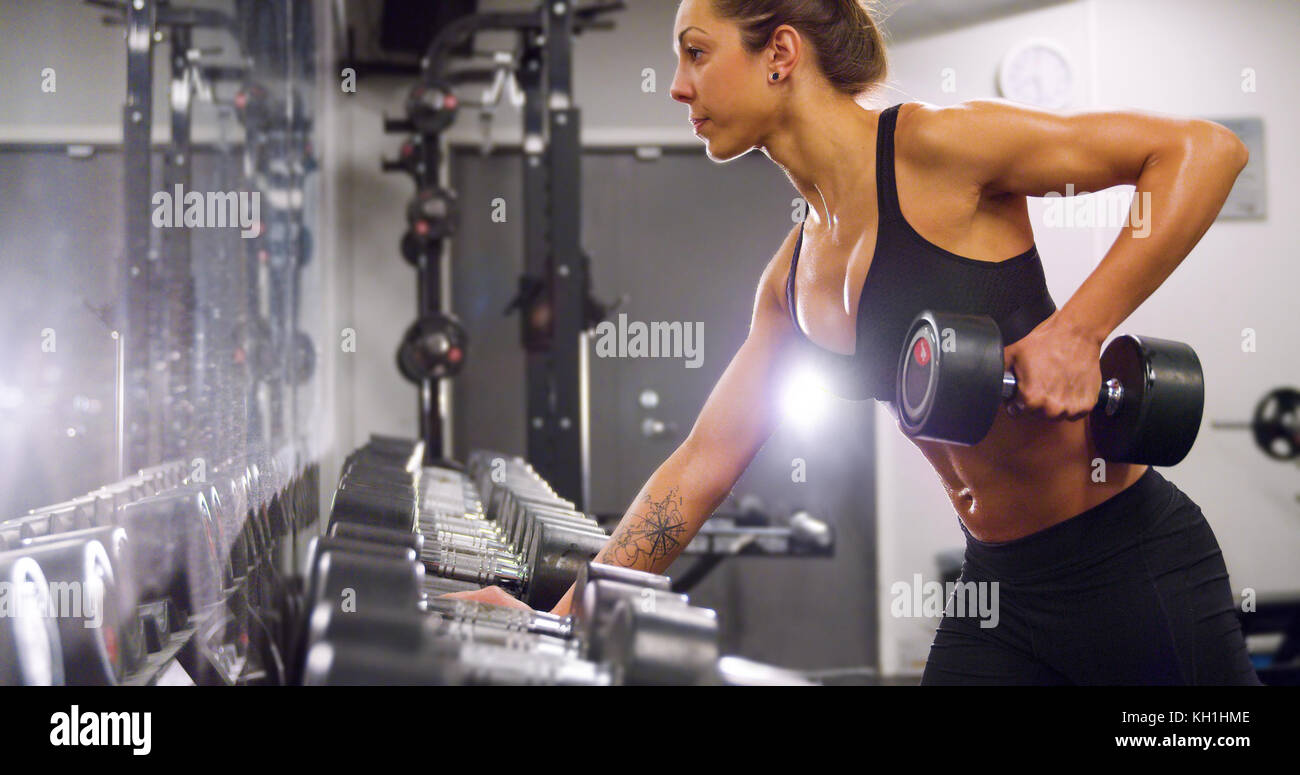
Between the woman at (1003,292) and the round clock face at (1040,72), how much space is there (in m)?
3.96

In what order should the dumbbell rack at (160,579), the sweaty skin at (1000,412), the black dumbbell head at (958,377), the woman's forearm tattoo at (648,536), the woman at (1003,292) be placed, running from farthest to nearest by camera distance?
the woman's forearm tattoo at (648,536) → the sweaty skin at (1000,412) → the woman at (1003,292) → the black dumbbell head at (958,377) → the dumbbell rack at (160,579)

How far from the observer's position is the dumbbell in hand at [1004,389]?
3.69ft

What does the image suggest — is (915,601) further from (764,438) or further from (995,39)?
(764,438)

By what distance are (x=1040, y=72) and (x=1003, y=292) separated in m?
4.26

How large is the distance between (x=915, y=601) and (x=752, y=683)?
4.74 m

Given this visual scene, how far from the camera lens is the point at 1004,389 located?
120 cm

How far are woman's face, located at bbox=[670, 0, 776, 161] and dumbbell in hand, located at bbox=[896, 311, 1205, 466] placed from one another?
401 mm

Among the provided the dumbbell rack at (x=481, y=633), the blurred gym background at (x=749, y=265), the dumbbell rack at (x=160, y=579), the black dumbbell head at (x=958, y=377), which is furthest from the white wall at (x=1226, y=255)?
the dumbbell rack at (x=481, y=633)

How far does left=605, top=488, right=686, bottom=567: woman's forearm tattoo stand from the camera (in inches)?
59.5

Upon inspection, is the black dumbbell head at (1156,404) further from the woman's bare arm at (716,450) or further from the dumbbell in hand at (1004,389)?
the woman's bare arm at (716,450)

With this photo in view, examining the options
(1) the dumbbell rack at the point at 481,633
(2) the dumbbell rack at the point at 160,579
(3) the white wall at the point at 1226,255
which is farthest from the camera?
(3) the white wall at the point at 1226,255

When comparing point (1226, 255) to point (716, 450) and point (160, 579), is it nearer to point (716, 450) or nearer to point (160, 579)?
point (716, 450)

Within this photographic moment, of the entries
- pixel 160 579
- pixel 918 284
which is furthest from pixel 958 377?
pixel 160 579

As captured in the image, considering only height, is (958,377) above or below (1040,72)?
below
